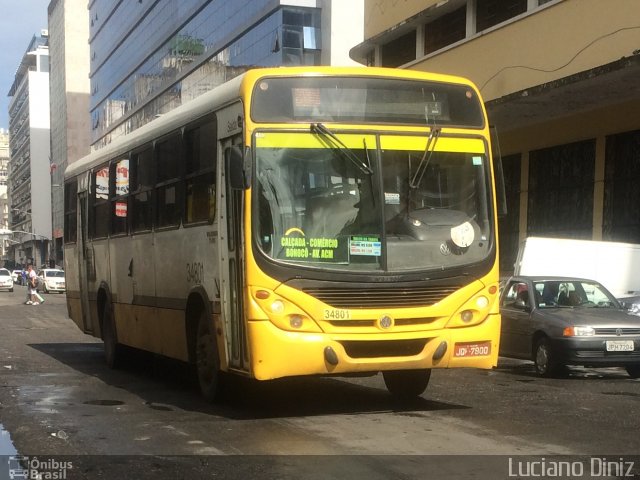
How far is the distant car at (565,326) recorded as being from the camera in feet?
44.4

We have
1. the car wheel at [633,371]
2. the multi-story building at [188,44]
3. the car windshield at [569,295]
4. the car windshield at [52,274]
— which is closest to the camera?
the car wheel at [633,371]

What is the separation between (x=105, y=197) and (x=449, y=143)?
658 centimetres

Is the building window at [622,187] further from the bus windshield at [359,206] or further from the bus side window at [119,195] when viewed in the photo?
the bus windshield at [359,206]

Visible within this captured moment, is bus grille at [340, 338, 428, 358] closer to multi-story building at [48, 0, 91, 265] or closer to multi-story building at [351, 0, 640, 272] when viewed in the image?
multi-story building at [351, 0, 640, 272]

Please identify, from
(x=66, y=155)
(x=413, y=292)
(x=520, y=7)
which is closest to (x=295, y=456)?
(x=413, y=292)

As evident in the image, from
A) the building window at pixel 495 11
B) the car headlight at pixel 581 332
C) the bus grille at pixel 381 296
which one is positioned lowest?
the car headlight at pixel 581 332

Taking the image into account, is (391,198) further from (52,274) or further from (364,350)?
(52,274)

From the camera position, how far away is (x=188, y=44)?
191 ft

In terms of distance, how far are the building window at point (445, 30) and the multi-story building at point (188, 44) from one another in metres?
13.6

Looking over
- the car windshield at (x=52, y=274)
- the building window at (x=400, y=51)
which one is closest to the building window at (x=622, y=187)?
the building window at (x=400, y=51)

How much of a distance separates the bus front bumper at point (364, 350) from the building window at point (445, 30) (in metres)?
19.7

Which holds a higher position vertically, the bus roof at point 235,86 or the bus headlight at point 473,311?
the bus roof at point 235,86

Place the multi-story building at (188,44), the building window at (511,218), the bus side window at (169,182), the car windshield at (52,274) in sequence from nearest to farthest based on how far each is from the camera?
the bus side window at (169,182)
the building window at (511,218)
the multi-story building at (188,44)
the car windshield at (52,274)

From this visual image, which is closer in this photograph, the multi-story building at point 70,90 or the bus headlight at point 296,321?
the bus headlight at point 296,321
